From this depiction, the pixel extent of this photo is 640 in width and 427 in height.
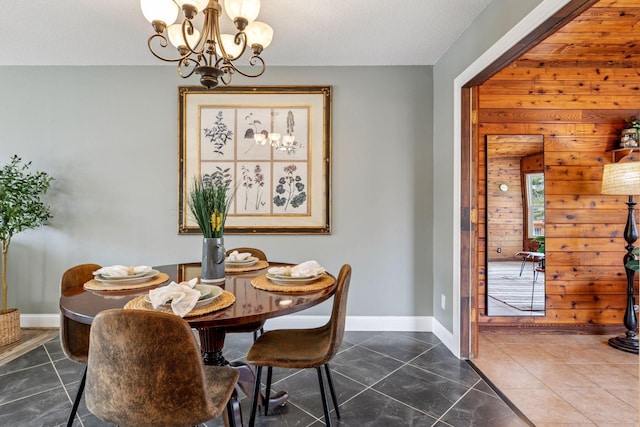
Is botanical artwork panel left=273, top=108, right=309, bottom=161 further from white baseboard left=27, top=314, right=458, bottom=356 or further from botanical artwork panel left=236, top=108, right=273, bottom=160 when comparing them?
white baseboard left=27, top=314, right=458, bottom=356

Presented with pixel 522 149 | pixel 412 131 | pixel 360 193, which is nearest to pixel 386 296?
pixel 360 193

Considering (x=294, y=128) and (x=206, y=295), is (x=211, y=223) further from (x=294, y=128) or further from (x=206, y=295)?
(x=294, y=128)

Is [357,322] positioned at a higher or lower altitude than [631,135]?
lower

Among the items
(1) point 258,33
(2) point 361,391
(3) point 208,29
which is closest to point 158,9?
(3) point 208,29

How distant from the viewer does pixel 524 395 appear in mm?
1950

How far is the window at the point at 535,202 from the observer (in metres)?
2.97

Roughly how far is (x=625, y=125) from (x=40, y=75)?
5.36m

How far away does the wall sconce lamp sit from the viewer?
95.8 inches

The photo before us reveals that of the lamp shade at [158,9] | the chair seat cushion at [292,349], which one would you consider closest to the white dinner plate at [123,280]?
the chair seat cushion at [292,349]

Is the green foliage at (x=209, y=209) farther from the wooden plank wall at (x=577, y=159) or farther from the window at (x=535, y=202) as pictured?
the window at (x=535, y=202)

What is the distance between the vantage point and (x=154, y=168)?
2.98m

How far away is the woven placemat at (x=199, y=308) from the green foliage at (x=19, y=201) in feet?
7.14

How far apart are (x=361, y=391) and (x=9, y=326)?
289cm

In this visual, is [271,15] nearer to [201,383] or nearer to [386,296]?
[201,383]
